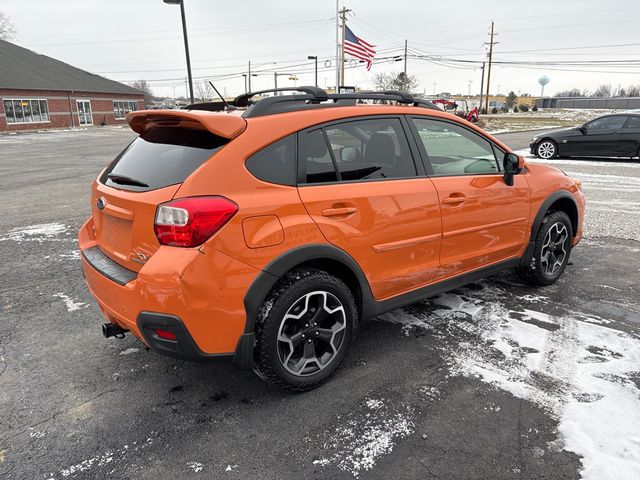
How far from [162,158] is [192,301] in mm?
948

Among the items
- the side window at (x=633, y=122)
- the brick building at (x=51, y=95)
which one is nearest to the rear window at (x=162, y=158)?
the side window at (x=633, y=122)

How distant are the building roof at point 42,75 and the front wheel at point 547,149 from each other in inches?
1552

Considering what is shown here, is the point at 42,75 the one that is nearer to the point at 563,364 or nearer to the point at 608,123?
the point at 608,123

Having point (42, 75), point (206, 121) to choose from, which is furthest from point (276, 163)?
point (42, 75)

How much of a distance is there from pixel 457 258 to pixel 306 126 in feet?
5.26

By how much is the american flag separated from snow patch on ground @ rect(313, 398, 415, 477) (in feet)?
98.2

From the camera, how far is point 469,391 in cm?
291

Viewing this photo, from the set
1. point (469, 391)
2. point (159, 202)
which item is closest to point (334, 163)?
point (159, 202)

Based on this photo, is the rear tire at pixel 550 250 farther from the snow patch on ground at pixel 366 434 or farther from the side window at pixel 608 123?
the side window at pixel 608 123

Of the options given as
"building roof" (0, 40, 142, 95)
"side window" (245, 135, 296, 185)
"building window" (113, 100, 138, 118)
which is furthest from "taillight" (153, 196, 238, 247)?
"building window" (113, 100, 138, 118)

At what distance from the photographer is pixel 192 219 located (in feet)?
7.89

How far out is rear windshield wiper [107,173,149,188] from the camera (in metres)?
2.76

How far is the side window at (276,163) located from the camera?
2.66 m

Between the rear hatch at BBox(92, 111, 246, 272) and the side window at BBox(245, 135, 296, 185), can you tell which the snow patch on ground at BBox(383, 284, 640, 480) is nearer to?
the side window at BBox(245, 135, 296, 185)
